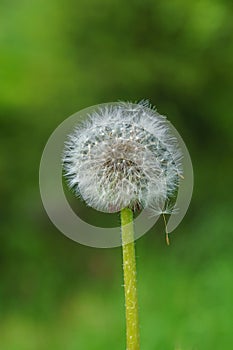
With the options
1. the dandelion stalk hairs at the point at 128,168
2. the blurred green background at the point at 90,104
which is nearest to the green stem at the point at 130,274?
the dandelion stalk hairs at the point at 128,168

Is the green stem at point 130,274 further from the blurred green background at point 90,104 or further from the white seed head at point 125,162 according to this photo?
the blurred green background at point 90,104

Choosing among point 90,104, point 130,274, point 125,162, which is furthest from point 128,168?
point 90,104

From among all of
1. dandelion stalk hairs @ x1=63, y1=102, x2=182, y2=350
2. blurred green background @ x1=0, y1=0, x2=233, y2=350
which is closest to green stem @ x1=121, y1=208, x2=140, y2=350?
dandelion stalk hairs @ x1=63, y1=102, x2=182, y2=350

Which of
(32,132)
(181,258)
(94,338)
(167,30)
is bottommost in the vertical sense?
(94,338)

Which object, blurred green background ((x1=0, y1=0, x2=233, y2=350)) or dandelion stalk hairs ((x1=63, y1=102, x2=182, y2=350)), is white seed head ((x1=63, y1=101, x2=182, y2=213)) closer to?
dandelion stalk hairs ((x1=63, y1=102, x2=182, y2=350))

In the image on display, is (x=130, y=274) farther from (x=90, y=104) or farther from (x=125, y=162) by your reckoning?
(x=90, y=104)

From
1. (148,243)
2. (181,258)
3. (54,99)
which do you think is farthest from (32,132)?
(181,258)

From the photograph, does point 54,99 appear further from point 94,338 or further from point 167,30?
point 94,338
